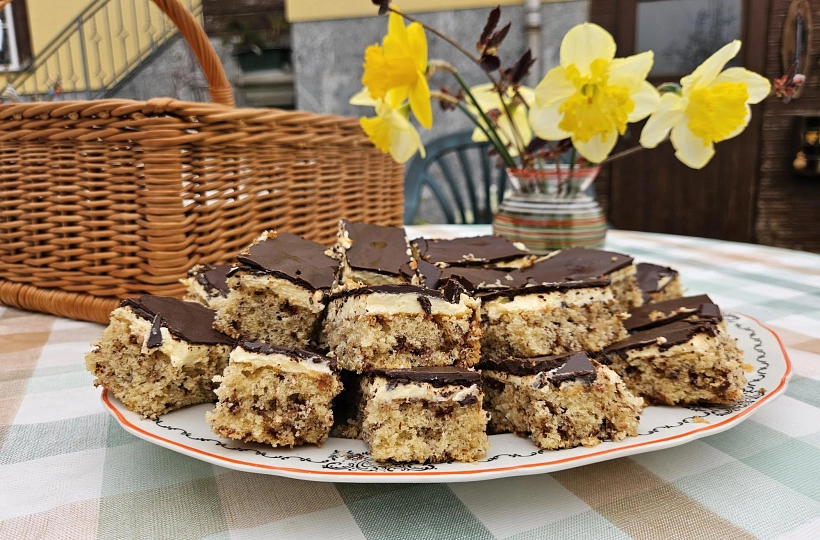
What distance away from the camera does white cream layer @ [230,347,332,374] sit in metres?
0.57

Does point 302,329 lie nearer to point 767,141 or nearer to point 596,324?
point 596,324

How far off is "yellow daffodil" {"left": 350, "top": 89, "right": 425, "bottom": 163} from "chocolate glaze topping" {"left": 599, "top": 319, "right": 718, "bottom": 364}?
1.84 ft

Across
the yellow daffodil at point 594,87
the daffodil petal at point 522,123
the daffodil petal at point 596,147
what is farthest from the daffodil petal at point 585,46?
the daffodil petal at point 522,123

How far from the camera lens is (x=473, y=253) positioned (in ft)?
2.83

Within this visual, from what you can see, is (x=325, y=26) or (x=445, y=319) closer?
(x=445, y=319)

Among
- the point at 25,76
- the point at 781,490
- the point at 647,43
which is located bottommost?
the point at 781,490

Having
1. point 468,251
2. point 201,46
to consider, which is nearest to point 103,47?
point 201,46

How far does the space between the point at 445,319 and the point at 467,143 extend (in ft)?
6.47

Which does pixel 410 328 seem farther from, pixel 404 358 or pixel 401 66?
pixel 401 66

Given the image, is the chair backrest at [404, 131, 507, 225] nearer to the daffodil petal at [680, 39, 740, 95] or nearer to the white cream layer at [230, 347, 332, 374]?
the daffodil petal at [680, 39, 740, 95]

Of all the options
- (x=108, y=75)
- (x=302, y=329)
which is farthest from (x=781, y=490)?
(x=108, y=75)

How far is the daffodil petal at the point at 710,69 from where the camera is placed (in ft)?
2.92

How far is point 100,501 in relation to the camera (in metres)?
0.54

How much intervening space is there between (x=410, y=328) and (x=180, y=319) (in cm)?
29
